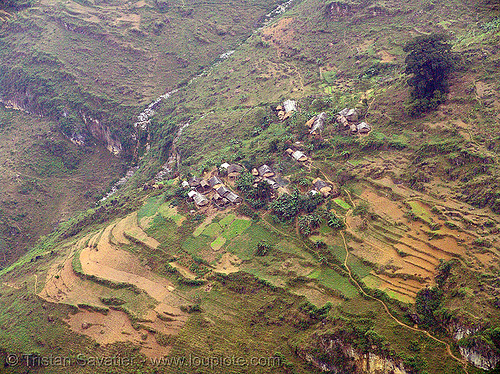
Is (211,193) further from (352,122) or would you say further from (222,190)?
(352,122)

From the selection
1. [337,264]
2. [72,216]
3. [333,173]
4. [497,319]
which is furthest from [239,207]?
[72,216]

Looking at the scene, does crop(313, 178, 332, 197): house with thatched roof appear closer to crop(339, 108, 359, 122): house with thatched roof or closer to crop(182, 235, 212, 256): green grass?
crop(339, 108, 359, 122): house with thatched roof

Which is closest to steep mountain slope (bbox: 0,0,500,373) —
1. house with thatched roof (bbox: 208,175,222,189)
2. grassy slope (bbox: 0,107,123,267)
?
house with thatched roof (bbox: 208,175,222,189)

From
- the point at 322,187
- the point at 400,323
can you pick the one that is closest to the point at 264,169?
the point at 322,187

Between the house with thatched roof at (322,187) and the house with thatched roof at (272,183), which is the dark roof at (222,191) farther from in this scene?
the house with thatched roof at (322,187)

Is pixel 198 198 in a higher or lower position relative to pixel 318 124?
higher

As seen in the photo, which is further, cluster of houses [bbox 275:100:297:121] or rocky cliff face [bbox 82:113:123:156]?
rocky cliff face [bbox 82:113:123:156]
